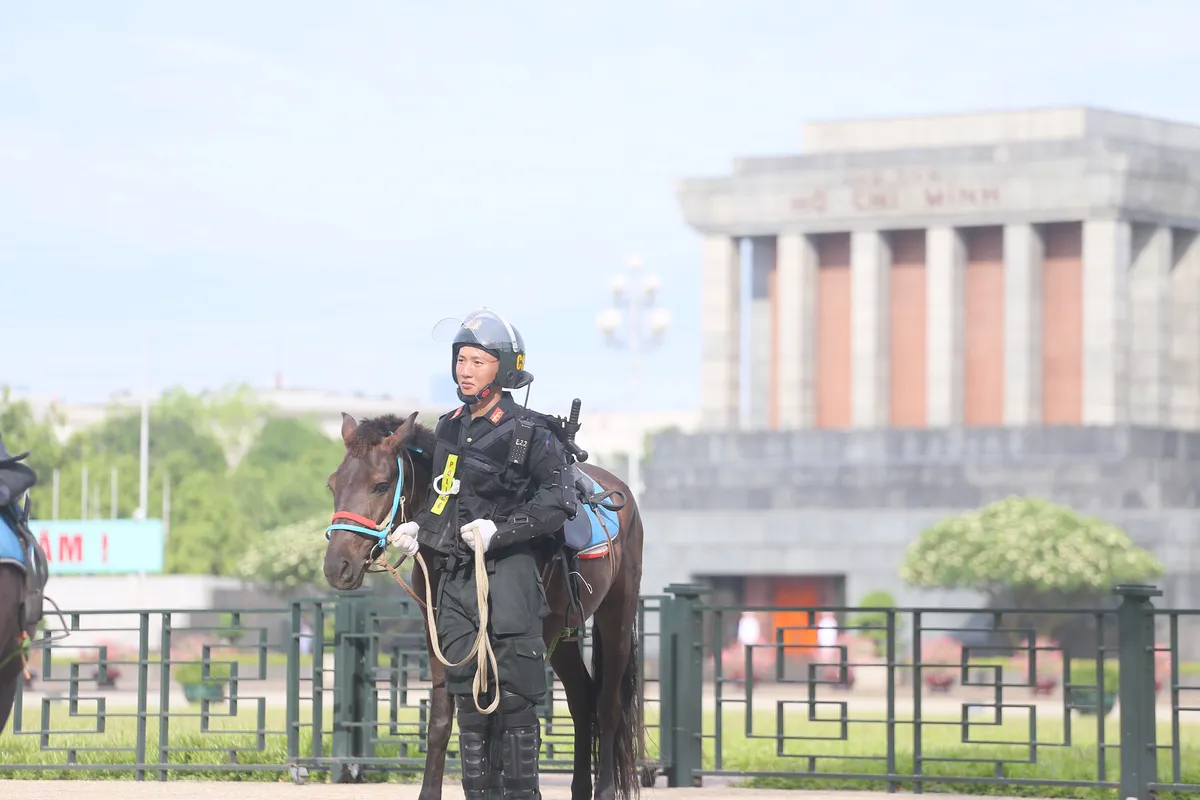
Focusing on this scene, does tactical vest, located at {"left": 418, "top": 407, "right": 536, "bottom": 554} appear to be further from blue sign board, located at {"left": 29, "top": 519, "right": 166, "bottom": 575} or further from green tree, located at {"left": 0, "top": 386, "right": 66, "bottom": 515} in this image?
green tree, located at {"left": 0, "top": 386, "right": 66, "bottom": 515}

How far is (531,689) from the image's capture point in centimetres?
999

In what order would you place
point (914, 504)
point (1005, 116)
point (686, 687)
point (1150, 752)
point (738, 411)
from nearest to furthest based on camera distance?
point (1150, 752) → point (686, 687) → point (914, 504) → point (1005, 116) → point (738, 411)

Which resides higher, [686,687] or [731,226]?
[731,226]

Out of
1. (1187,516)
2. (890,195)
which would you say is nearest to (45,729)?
(1187,516)

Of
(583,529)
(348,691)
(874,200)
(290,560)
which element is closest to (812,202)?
(874,200)

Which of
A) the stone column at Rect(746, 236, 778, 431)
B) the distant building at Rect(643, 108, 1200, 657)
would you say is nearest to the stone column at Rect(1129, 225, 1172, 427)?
the distant building at Rect(643, 108, 1200, 657)

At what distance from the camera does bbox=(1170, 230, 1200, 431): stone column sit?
217 feet

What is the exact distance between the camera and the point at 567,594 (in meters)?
11.1

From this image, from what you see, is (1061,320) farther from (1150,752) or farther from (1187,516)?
(1150,752)

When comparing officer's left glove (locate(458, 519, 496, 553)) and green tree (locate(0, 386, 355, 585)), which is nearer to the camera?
officer's left glove (locate(458, 519, 496, 553))

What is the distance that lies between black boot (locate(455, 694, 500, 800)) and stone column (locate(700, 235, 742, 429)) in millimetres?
58561

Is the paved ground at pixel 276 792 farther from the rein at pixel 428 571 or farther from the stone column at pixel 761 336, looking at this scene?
the stone column at pixel 761 336

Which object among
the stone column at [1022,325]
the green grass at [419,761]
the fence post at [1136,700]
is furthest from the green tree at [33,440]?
the fence post at [1136,700]

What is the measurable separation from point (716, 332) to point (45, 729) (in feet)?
172
